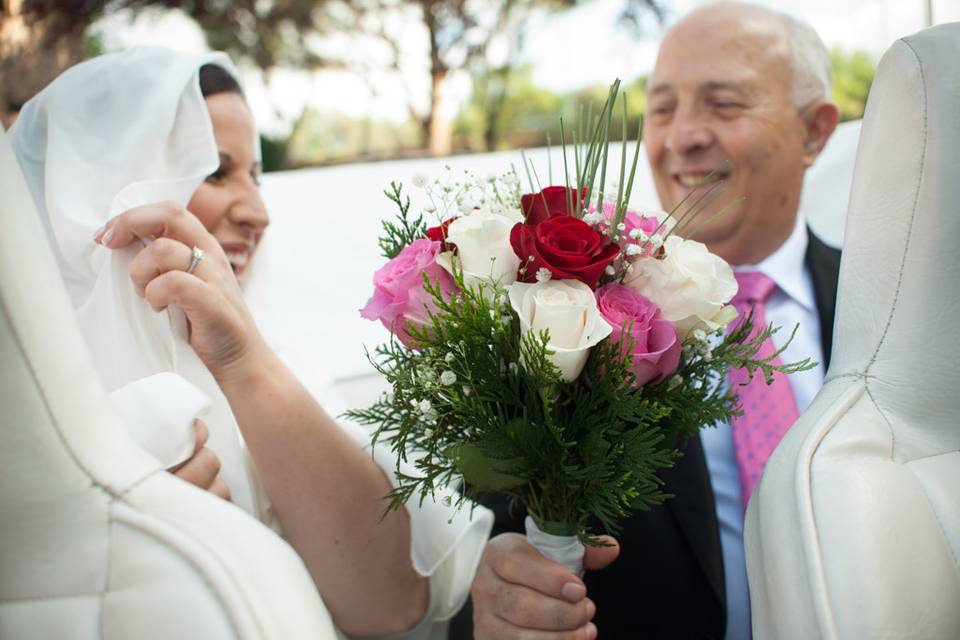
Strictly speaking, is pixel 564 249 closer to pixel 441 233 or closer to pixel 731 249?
→ pixel 441 233

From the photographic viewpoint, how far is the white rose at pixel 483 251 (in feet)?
3.59

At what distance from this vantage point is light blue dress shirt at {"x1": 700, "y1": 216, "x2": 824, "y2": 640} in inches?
68.9

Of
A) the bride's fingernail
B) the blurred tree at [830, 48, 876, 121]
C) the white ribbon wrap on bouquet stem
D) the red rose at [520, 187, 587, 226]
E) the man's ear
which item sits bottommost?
the blurred tree at [830, 48, 876, 121]

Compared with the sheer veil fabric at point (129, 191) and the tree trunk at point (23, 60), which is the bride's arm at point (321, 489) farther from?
the tree trunk at point (23, 60)

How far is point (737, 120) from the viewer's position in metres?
2.27

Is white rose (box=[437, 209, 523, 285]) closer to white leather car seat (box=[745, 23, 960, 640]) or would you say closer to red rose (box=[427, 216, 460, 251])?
red rose (box=[427, 216, 460, 251])

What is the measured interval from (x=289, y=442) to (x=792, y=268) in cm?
151

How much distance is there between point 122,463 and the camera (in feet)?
2.90

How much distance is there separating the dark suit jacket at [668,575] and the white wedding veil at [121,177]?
2.53 ft

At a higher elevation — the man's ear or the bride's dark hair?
the bride's dark hair

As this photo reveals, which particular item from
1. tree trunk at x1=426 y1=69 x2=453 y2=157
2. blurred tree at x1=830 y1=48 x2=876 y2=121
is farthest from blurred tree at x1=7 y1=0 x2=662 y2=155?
blurred tree at x1=830 y1=48 x2=876 y2=121

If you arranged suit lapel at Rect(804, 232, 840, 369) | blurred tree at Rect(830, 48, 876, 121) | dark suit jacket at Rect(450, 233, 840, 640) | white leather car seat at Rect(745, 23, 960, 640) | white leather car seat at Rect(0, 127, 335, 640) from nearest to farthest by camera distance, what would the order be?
white leather car seat at Rect(0, 127, 335, 640), white leather car seat at Rect(745, 23, 960, 640), dark suit jacket at Rect(450, 233, 840, 640), suit lapel at Rect(804, 232, 840, 369), blurred tree at Rect(830, 48, 876, 121)

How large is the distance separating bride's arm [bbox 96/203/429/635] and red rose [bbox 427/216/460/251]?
467 mm

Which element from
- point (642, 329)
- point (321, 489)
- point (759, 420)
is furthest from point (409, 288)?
point (759, 420)
